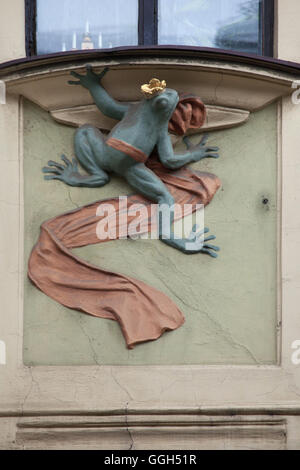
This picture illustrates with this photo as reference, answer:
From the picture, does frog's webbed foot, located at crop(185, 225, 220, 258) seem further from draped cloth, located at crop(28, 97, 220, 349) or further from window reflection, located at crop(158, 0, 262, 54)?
window reflection, located at crop(158, 0, 262, 54)

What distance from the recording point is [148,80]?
20.8 feet

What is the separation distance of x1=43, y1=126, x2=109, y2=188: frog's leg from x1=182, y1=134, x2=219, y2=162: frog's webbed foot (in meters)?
0.57

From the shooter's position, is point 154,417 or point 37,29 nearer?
point 154,417

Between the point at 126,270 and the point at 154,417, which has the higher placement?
the point at 126,270

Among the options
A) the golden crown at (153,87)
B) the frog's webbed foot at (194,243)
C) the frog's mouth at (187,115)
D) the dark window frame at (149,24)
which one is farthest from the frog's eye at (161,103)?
the frog's webbed foot at (194,243)

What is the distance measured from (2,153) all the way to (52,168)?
0.34m

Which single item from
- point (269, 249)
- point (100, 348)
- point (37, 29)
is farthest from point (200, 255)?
point (37, 29)

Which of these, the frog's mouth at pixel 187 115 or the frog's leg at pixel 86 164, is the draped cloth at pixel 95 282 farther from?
the frog's leg at pixel 86 164

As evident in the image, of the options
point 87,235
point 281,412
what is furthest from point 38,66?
point 281,412

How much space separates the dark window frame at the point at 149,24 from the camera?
657 cm

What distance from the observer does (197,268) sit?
629cm

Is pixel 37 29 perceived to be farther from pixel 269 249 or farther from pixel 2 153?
pixel 269 249

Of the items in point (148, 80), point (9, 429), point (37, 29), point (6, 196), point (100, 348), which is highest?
point (37, 29)

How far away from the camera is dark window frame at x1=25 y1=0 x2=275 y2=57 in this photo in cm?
657
